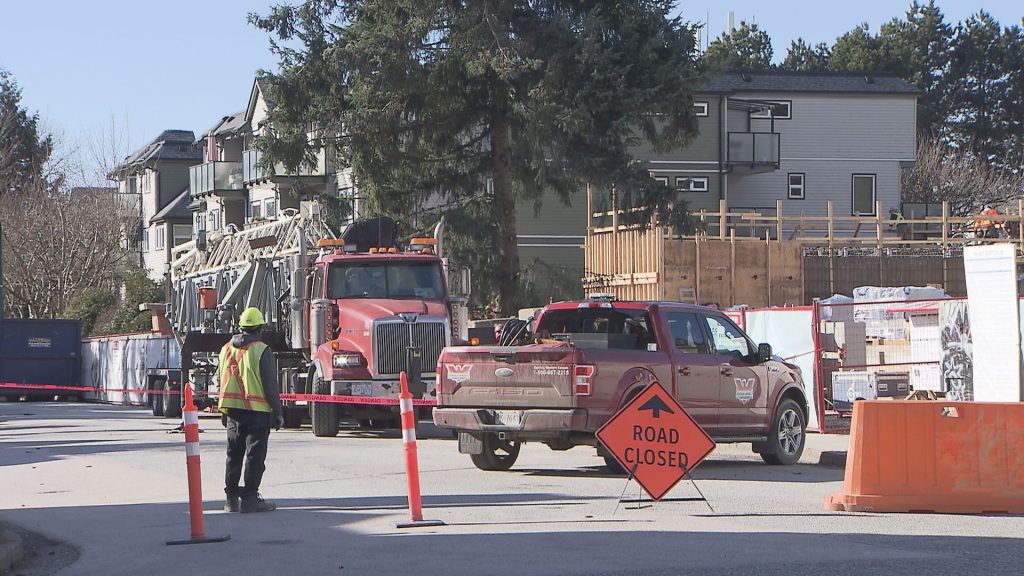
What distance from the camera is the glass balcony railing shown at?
197 feet

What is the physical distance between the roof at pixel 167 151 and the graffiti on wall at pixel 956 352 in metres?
64.0

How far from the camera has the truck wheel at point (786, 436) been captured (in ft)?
57.0

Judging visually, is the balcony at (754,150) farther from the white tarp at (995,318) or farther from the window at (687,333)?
the window at (687,333)

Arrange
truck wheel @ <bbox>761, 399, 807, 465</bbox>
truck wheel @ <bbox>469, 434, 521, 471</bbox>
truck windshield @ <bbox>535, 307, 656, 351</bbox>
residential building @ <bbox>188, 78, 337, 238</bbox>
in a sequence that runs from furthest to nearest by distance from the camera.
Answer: residential building @ <bbox>188, 78, 337, 238</bbox>
truck wheel @ <bbox>761, 399, 807, 465</bbox>
truck wheel @ <bbox>469, 434, 521, 471</bbox>
truck windshield @ <bbox>535, 307, 656, 351</bbox>

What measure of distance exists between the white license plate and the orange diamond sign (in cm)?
229

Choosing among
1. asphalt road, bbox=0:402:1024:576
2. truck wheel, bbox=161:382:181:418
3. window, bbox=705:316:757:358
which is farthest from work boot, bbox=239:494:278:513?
truck wheel, bbox=161:382:181:418

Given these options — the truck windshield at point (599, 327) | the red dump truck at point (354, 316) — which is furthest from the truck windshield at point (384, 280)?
the truck windshield at point (599, 327)

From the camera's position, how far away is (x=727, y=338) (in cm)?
1695

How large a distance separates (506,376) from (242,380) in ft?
10.3

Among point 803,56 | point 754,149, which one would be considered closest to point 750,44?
point 803,56

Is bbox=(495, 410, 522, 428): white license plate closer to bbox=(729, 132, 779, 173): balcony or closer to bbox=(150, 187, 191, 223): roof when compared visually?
bbox=(729, 132, 779, 173): balcony

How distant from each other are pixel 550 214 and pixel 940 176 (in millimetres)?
27671

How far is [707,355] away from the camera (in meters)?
16.4

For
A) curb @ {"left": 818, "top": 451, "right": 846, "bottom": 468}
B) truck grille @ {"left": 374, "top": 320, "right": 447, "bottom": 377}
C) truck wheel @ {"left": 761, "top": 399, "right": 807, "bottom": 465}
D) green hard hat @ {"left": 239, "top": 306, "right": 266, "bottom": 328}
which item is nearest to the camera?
green hard hat @ {"left": 239, "top": 306, "right": 266, "bottom": 328}
